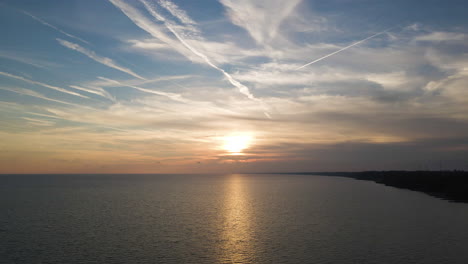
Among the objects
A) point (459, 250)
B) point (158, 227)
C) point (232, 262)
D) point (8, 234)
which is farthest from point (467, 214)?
point (8, 234)

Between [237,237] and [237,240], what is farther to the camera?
[237,237]

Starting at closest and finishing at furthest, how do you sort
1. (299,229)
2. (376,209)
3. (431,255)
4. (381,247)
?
(431,255) → (381,247) → (299,229) → (376,209)

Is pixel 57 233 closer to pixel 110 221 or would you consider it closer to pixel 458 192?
pixel 110 221

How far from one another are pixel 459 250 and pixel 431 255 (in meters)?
4.39

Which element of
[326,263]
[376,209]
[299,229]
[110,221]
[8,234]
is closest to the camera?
[326,263]

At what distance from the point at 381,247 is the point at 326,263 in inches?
390

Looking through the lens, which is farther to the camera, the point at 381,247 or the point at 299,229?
the point at 299,229

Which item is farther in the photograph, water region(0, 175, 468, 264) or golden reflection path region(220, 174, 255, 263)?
golden reflection path region(220, 174, 255, 263)

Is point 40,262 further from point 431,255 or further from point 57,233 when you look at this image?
point 431,255

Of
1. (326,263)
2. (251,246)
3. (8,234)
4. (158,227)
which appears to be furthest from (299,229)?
(8,234)

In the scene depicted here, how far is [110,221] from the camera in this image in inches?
2163

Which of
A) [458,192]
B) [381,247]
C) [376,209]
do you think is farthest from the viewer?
[458,192]

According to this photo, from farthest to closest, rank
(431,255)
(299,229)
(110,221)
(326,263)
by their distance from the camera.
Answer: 1. (110,221)
2. (299,229)
3. (431,255)
4. (326,263)

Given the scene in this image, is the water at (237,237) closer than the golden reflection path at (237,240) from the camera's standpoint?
Yes
